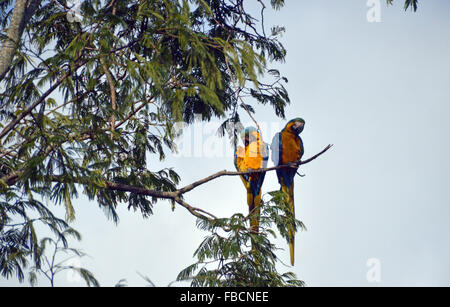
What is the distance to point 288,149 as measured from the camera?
5.96m

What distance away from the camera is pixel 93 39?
3.94 metres

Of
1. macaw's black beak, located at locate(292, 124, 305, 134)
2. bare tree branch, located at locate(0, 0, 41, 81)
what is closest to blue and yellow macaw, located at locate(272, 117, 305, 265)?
macaw's black beak, located at locate(292, 124, 305, 134)

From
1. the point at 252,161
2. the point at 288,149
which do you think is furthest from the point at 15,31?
the point at 288,149

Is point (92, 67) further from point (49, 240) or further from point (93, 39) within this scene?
point (49, 240)

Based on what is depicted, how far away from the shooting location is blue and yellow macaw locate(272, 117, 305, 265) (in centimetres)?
577

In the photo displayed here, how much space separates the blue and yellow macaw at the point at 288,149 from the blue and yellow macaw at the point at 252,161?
1.06 feet

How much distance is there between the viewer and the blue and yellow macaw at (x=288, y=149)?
5.77 meters

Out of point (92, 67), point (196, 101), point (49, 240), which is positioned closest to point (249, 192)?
point (196, 101)

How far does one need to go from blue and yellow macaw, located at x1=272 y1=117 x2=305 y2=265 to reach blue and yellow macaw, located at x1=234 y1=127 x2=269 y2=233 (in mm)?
323

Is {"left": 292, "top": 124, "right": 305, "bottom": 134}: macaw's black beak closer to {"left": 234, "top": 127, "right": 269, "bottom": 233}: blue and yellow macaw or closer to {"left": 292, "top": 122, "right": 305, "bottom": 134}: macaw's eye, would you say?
{"left": 292, "top": 122, "right": 305, "bottom": 134}: macaw's eye

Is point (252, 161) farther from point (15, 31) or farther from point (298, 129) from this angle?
point (15, 31)

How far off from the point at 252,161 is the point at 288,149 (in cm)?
69

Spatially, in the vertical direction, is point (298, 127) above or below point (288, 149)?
above
